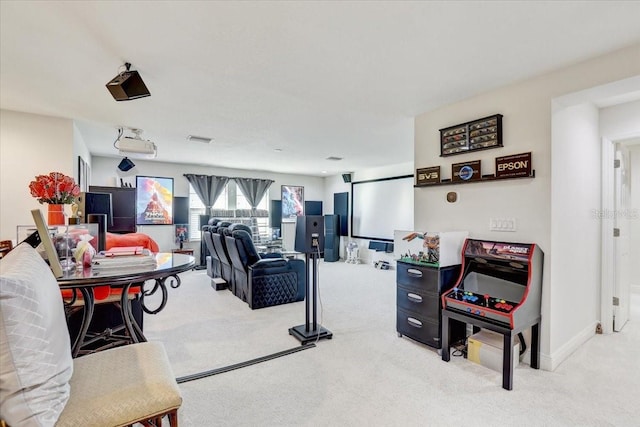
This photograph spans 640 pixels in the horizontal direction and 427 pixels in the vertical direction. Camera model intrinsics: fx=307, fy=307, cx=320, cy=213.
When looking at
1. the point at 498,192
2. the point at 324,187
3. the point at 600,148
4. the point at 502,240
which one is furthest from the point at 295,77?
the point at 324,187

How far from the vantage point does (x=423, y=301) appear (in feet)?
9.36

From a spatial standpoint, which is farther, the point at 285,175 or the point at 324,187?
the point at 324,187

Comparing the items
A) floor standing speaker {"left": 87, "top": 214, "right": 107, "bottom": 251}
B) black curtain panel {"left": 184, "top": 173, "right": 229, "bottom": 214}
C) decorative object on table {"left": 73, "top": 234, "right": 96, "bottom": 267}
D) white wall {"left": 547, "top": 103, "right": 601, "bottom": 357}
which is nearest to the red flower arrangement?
floor standing speaker {"left": 87, "top": 214, "right": 107, "bottom": 251}

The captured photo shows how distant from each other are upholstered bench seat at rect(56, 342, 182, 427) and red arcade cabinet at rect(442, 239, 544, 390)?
7.11 feet

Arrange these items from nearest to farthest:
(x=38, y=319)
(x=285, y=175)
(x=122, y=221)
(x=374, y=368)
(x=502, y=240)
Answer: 1. (x=38, y=319)
2. (x=374, y=368)
3. (x=502, y=240)
4. (x=122, y=221)
5. (x=285, y=175)

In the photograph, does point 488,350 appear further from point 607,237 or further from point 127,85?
point 127,85

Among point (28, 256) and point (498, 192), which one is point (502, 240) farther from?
point (28, 256)

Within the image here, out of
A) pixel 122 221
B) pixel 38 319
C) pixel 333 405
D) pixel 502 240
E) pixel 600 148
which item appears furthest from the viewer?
pixel 122 221

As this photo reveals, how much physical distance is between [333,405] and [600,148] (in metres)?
3.61

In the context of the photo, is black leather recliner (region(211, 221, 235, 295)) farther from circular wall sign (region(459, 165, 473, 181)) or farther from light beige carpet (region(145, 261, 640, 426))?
circular wall sign (region(459, 165, 473, 181))

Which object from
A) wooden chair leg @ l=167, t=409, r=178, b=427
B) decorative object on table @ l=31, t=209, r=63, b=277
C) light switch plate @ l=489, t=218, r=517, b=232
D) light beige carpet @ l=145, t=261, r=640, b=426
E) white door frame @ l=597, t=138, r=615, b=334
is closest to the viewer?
wooden chair leg @ l=167, t=409, r=178, b=427

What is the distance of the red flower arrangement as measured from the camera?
2.08m

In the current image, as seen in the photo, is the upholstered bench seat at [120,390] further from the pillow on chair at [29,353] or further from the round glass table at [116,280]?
the round glass table at [116,280]

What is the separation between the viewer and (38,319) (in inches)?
38.7
